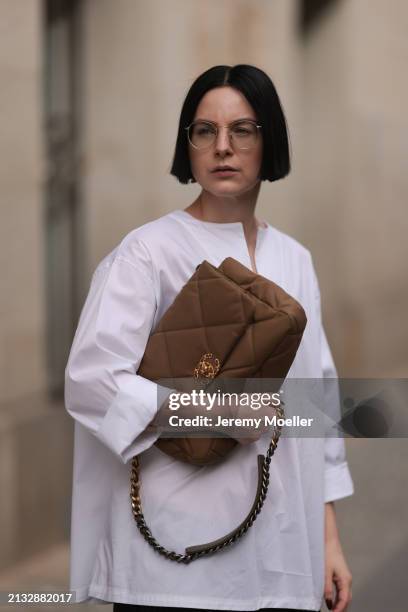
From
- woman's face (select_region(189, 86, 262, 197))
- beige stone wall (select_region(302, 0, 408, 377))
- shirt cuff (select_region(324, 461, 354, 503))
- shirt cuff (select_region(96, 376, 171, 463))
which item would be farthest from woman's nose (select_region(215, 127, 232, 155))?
beige stone wall (select_region(302, 0, 408, 377))

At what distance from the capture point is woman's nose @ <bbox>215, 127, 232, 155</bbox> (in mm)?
1862

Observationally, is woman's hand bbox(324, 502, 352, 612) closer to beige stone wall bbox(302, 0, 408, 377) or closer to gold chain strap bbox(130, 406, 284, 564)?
gold chain strap bbox(130, 406, 284, 564)

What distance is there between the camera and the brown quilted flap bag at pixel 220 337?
1781 mm

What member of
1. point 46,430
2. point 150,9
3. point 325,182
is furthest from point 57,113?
point 325,182

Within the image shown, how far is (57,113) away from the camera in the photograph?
5.58 meters

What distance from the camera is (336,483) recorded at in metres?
2.25

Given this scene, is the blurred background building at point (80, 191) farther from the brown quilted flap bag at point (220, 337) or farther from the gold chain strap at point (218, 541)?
the brown quilted flap bag at point (220, 337)

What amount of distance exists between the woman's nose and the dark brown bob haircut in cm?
7

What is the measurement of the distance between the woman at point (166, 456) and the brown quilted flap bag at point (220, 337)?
41mm

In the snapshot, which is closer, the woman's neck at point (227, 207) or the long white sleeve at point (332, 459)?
the woman's neck at point (227, 207)

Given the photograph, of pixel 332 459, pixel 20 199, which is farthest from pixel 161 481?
pixel 20 199

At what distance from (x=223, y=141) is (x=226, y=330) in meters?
0.34

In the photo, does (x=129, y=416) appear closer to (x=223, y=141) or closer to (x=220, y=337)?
(x=220, y=337)

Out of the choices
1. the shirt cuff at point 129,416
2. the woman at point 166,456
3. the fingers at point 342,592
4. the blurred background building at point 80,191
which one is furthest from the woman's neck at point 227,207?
the blurred background building at point 80,191
